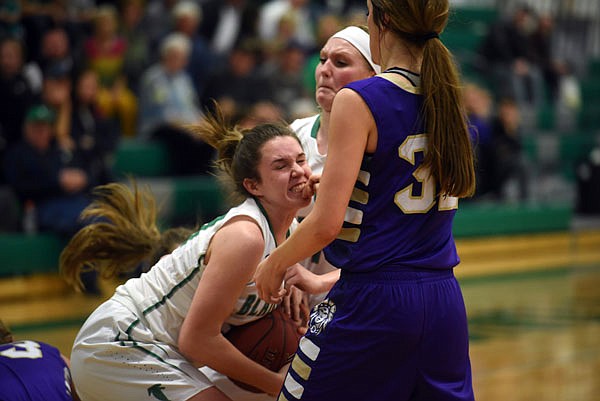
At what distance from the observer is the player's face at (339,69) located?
3725 mm

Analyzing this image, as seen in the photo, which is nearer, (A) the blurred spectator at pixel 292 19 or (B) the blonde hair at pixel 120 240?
(B) the blonde hair at pixel 120 240

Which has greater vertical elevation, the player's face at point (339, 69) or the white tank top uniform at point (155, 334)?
the player's face at point (339, 69)

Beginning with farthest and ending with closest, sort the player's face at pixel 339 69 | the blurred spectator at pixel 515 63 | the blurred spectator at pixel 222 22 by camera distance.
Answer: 1. the blurred spectator at pixel 515 63
2. the blurred spectator at pixel 222 22
3. the player's face at pixel 339 69

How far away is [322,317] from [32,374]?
1.28 meters

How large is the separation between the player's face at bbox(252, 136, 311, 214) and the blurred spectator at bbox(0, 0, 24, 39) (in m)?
6.10

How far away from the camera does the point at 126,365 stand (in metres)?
3.45

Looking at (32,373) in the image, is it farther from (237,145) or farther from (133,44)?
(133,44)

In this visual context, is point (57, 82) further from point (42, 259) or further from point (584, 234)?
point (584, 234)

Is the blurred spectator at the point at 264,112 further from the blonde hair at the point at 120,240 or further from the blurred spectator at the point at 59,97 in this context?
the blonde hair at the point at 120,240

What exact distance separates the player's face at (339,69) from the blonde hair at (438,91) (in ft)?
2.85

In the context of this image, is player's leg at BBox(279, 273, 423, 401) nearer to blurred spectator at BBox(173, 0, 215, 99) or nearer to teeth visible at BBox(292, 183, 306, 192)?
teeth visible at BBox(292, 183, 306, 192)

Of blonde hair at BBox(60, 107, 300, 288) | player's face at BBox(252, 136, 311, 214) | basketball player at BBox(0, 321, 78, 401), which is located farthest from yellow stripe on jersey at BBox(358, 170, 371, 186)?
basketball player at BBox(0, 321, 78, 401)

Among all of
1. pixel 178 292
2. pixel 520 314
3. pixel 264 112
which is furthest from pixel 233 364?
pixel 264 112

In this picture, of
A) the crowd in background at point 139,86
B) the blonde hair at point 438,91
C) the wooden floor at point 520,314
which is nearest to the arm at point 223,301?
the blonde hair at point 438,91
